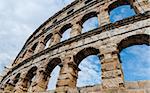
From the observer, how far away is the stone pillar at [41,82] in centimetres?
993

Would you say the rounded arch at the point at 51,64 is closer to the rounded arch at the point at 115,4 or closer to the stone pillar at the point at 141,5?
the rounded arch at the point at 115,4

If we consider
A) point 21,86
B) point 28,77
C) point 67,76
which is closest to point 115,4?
point 67,76

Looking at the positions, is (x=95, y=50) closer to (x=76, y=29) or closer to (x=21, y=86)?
(x=76, y=29)

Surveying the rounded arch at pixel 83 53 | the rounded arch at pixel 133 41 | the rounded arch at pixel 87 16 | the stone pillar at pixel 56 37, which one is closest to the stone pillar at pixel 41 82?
the rounded arch at pixel 83 53

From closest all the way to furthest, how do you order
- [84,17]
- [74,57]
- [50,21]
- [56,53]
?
[74,57]
[56,53]
[84,17]
[50,21]

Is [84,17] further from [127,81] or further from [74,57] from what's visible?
[127,81]

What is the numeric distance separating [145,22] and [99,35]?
89.4 inches

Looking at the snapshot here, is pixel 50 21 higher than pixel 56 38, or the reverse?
pixel 50 21

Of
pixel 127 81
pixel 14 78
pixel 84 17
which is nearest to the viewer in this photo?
pixel 127 81

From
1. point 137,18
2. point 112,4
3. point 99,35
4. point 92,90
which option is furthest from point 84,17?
point 92,90

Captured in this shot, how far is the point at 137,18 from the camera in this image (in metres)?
8.89

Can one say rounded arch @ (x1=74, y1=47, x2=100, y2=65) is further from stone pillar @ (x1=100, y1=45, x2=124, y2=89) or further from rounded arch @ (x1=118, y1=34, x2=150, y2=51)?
rounded arch @ (x1=118, y1=34, x2=150, y2=51)

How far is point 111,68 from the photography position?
7.66 m

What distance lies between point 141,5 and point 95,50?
3.54 m
